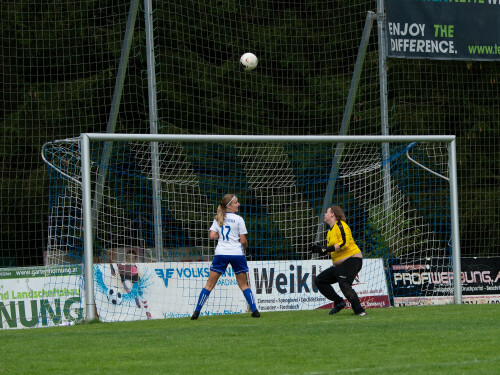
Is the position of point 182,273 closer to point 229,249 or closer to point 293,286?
point 229,249

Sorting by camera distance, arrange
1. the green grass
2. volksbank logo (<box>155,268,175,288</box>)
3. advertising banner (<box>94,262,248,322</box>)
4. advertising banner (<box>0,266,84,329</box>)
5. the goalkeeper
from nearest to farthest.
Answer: the green grass, the goalkeeper, advertising banner (<box>0,266,84,329</box>), advertising banner (<box>94,262,248,322</box>), volksbank logo (<box>155,268,175,288</box>)

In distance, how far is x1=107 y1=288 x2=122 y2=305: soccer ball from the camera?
547 inches

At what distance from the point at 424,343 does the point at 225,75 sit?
16.8 meters

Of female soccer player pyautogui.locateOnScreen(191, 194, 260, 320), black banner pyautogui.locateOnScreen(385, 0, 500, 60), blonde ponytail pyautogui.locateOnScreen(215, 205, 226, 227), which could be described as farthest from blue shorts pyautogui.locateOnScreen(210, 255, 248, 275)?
black banner pyautogui.locateOnScreen(385, 0, 500, 60)

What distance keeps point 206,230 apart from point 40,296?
4.54 meters

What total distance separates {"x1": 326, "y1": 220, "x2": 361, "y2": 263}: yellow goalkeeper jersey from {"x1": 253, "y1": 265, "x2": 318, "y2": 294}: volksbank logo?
256cm

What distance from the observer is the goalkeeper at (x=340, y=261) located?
1266cm

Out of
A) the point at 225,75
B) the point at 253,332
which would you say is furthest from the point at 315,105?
the point at 253,332

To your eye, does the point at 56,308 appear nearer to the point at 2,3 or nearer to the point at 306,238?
the point at 306,238

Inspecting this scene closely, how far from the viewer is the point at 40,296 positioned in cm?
1364

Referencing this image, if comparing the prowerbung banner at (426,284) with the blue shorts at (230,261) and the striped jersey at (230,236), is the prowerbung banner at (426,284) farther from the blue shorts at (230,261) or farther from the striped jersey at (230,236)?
the striped jersey at (230,236)

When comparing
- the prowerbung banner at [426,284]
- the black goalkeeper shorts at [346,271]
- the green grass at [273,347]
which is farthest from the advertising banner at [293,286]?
the green grass at [273,347]

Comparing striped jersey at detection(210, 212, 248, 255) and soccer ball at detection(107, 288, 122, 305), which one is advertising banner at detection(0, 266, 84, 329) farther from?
striped jersey at detection(210, 212, 248, 255)

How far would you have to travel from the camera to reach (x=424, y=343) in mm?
8477
